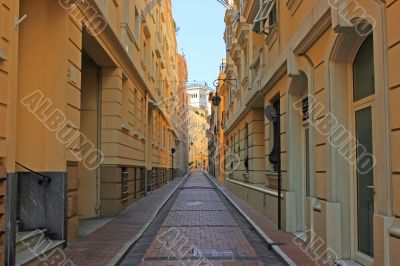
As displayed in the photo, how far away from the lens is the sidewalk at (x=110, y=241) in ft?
26.1

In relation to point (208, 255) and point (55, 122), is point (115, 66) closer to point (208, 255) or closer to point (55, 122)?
point (55, 122)

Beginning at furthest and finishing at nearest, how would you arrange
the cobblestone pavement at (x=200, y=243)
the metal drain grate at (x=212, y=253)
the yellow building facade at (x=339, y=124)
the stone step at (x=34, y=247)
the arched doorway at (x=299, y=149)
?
the arched doorway at (x=299, y=149) < the metal drain grate at (x=212, y=253) < the cobblestone pavement at (x=200, y=243) < the stone step at (x=34, y=247) < the yellow building facade at (x=339, y=124)

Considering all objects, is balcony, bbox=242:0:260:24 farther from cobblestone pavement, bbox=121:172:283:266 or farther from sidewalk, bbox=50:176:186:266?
sidewalk, bbox=50:176:186:266

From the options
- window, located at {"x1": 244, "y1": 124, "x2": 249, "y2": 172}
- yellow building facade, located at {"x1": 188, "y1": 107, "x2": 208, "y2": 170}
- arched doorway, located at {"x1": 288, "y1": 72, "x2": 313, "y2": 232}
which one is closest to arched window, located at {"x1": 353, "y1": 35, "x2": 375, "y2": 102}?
arched doorway, located at {"x1": 288, "y1": 72, "x2": 313, "y2": 232}

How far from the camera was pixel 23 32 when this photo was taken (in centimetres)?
859

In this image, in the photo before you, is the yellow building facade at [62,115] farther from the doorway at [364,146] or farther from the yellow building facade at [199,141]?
the yellow building facade at [199,141]

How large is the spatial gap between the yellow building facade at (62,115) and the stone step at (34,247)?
0.63 ft

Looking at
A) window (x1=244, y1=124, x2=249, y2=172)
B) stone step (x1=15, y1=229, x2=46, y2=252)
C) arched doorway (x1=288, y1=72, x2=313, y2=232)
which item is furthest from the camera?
window (x1=244, y1=124, x2=249, y2=172)

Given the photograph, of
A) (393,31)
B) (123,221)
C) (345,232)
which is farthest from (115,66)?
(393,31)

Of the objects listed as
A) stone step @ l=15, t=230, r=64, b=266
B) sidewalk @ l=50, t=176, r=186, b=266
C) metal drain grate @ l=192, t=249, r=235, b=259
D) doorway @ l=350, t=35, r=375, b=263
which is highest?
doorway @ l=350, t=35, r=375, b=263

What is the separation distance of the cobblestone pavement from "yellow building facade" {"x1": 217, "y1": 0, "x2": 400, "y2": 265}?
100 cm

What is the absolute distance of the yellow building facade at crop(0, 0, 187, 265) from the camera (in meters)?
6.55

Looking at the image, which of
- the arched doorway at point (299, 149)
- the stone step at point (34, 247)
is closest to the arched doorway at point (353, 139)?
the arched doorway at point (299, 149)

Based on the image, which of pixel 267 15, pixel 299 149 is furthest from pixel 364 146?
pixel 267 15
